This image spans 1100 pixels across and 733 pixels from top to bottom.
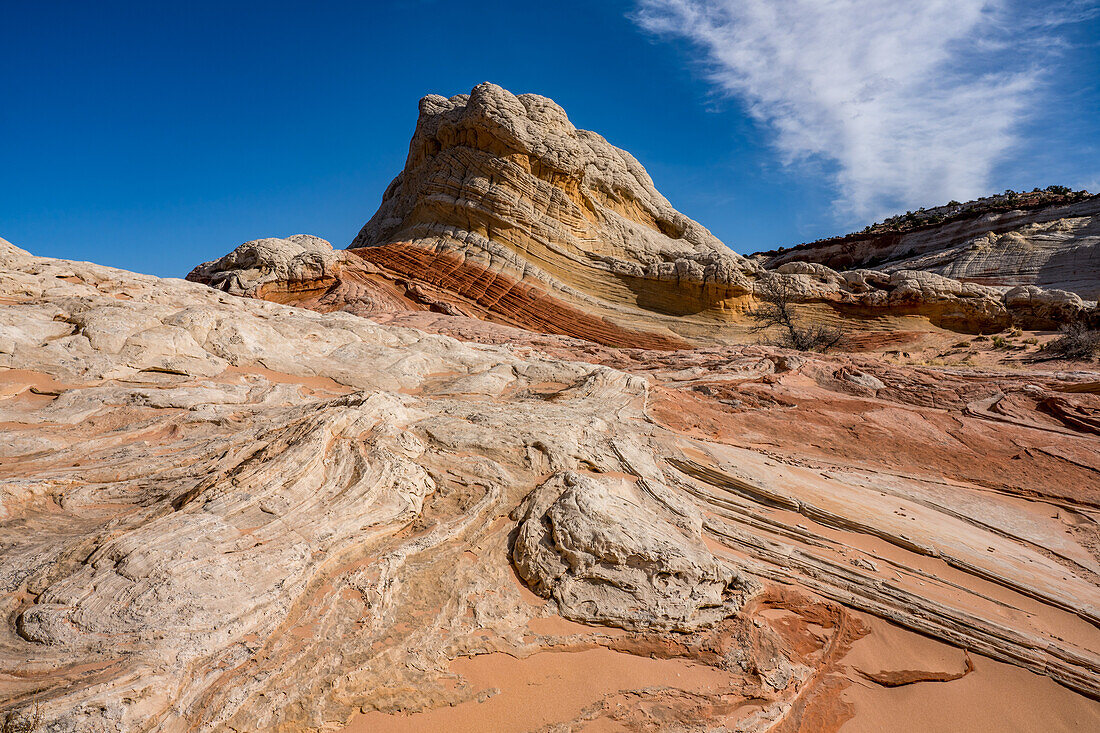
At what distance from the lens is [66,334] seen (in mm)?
6520

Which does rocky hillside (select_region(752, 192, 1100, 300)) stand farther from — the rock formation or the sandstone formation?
the sandstone formation

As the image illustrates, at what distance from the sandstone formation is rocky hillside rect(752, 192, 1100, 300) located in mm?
23623

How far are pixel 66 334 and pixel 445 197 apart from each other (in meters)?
15.2

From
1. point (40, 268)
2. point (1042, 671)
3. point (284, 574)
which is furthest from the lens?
point (40, 268)

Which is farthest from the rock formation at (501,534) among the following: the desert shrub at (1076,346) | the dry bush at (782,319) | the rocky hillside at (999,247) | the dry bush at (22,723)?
the rocky hillside at (999,247)

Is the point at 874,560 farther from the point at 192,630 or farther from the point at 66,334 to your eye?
the point at 66,334

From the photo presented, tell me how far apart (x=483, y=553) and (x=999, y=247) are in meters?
34.3

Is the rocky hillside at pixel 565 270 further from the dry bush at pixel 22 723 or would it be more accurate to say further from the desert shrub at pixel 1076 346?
the dry bush at pixel 22 723

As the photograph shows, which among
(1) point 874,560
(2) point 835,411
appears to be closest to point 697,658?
(1) point 874,560

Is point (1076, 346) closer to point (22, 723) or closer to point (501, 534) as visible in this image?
point (501, 534)

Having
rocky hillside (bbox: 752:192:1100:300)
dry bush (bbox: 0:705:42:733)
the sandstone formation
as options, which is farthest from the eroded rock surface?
rocky hillside (bbox: 752:192:1100:300)

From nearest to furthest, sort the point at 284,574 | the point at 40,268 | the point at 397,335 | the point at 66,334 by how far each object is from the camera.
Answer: the point at 284,574 → the point at 66,334 → the point at 40,268 → the point at 397,335

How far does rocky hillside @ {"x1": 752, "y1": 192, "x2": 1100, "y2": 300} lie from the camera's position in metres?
24.8

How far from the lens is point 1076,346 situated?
13625 mm
